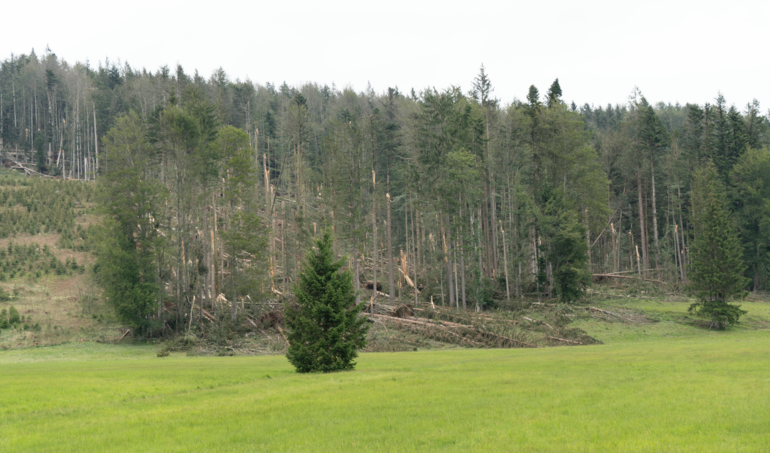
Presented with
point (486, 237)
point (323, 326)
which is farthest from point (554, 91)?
point (323, 326)

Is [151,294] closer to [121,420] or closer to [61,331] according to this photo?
[61,331]

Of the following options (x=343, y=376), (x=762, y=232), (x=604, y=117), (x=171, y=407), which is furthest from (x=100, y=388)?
(x=604, y=117)

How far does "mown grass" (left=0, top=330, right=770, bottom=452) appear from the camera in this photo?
8.34 meters

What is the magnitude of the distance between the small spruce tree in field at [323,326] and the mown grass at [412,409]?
101cm

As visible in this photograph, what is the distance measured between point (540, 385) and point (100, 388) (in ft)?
41.7

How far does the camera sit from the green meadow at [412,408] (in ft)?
27.4

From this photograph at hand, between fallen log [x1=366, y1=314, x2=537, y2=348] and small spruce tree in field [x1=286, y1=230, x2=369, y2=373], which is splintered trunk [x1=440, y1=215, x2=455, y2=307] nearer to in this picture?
fallen log [x1=366, y1=314, x2=537, y2=348]

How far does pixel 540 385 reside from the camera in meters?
13.4

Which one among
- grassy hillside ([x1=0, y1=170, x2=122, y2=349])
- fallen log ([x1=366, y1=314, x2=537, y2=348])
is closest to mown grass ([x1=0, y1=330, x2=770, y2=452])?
fallen log ([x1=366, y1=314, x2=537, y2=348])

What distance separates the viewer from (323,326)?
1866 centimetres

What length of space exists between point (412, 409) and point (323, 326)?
27.1 ft

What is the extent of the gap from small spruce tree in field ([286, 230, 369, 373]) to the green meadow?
2.88ft

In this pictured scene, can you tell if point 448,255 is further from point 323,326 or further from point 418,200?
point 323,326

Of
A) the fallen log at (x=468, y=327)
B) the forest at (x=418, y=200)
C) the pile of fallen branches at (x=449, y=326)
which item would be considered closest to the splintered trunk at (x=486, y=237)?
the forest at (x=418, y=200)
